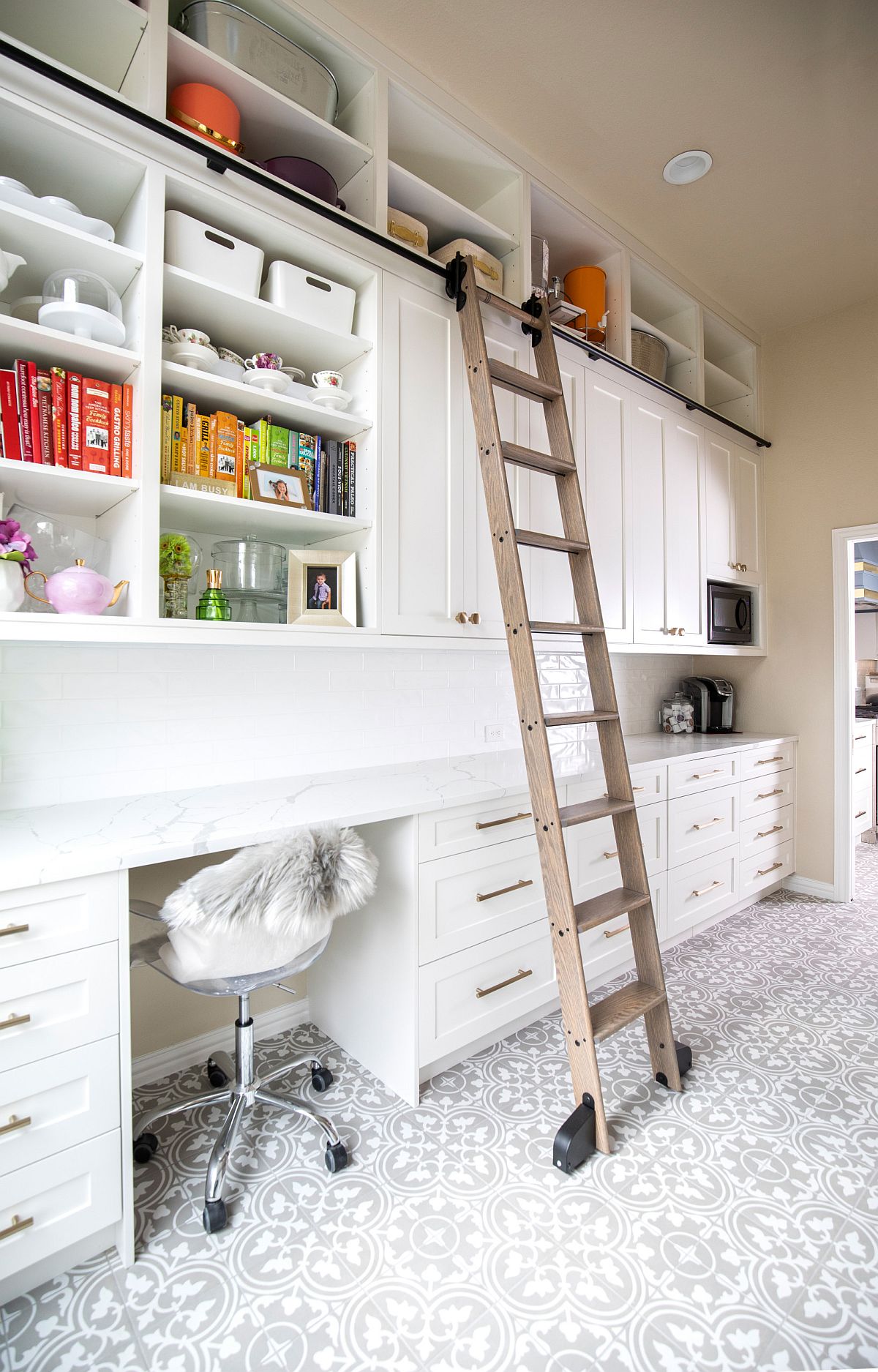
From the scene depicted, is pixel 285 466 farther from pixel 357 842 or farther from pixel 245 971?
pixel 245 971

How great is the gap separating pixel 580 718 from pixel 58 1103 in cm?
146

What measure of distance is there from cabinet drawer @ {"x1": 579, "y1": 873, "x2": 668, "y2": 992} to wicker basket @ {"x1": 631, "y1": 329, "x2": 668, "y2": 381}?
2319mm

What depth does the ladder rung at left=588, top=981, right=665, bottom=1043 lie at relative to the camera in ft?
5.57

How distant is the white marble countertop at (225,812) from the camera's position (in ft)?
4.28

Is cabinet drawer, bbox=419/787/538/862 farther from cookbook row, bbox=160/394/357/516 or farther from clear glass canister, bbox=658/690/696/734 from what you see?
clear glass canister, bbox=658/690/696/734

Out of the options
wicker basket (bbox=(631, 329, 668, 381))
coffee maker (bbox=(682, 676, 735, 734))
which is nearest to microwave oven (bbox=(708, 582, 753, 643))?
coffee maker (bbox=(682, 676, 735, 734))

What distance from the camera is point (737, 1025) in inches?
90.4

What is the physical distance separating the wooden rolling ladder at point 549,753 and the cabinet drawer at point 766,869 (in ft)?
5.19

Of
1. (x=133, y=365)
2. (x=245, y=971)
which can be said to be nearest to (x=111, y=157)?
(x=133, y=365)

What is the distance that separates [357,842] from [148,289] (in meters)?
1.39

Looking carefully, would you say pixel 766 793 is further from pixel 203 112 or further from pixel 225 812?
pixel 203 112

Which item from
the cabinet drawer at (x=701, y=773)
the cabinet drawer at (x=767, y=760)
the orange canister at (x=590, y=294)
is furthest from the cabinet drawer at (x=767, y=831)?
the orange canister at (x=590, y=294)

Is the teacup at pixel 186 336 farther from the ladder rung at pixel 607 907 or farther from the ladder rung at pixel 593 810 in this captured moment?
the ladder rung at pixel 607 907

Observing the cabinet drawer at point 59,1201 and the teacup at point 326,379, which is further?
the teacup at point 326,379
